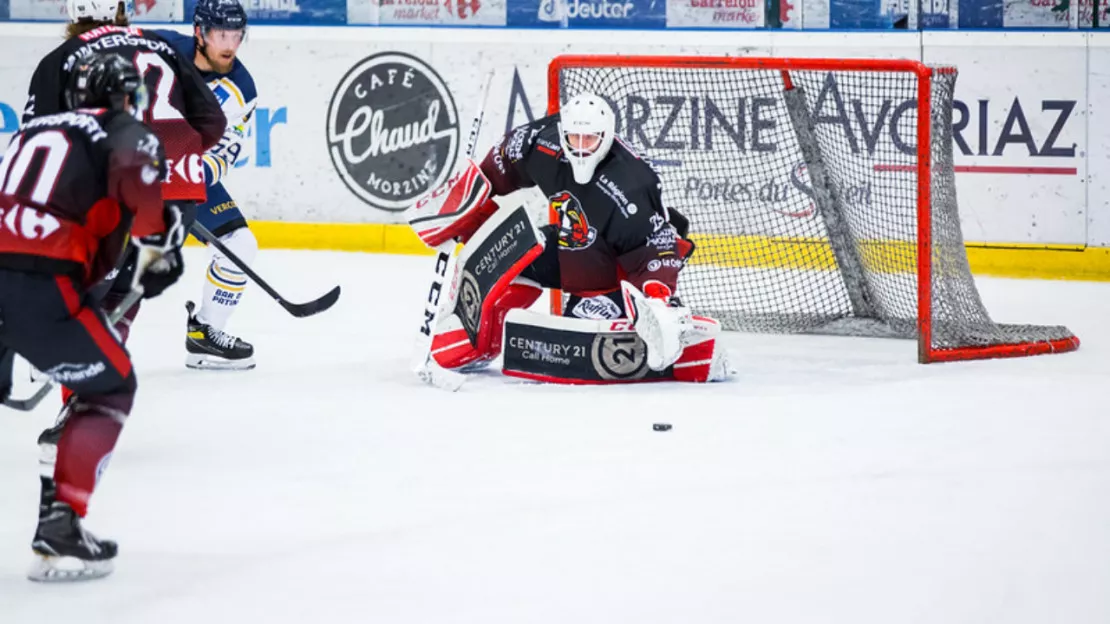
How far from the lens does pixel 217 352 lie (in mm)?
5125

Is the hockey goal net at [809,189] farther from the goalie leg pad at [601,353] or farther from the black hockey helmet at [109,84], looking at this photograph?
the black hockey helmet at [109,84]

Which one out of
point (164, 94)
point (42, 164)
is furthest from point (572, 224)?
point (42, 164)

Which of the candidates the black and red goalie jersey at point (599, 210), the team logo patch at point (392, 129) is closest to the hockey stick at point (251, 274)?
the black and red goalie jersey at point (599, 210)

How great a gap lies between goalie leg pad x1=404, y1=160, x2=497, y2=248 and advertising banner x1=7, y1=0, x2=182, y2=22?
3417 mm

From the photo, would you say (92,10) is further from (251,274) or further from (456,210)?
(456,210)

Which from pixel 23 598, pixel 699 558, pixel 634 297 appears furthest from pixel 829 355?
pixel 23 598

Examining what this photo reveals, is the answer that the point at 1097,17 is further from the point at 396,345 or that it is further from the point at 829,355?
the point at 396,345

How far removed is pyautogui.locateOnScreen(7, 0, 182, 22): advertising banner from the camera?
7.89 meters

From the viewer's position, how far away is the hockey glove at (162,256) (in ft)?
9.06

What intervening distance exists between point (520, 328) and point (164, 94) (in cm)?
143

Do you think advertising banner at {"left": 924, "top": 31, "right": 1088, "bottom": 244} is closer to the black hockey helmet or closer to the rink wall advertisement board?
the rink wall advertisement board

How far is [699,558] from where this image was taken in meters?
2.94

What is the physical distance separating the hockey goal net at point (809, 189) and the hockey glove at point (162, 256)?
2.89m

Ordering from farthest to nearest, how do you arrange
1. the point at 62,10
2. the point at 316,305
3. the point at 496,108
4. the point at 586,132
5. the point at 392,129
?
the point at 62,10 < the point at 392,129 < the point at 496,108 < the point at 316,305 < the point at 586,132
